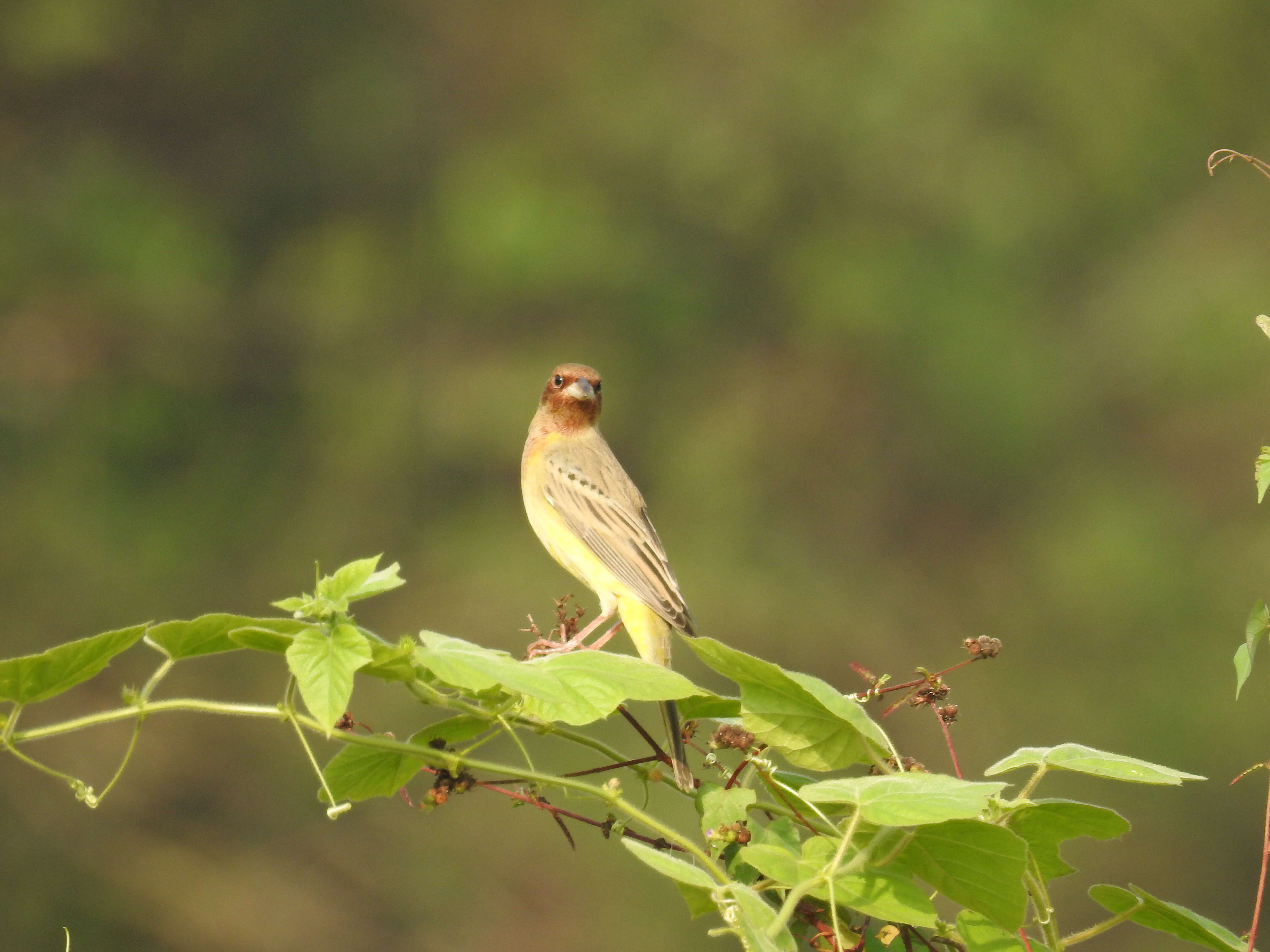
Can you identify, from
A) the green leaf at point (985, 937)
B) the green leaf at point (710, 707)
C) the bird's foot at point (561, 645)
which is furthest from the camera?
the bird's foot at point (561, 645)

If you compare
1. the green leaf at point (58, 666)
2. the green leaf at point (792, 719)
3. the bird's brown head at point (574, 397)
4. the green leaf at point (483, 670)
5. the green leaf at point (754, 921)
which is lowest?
the green leaf at point (754, 921)

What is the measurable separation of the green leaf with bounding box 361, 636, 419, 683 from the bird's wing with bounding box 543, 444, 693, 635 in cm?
156

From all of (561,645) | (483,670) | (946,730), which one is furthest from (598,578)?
(483,670)

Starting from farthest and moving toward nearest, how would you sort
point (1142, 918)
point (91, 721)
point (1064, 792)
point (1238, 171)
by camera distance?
point (1238, 171) < point (1064, 792) < point (1142, 918) < point (91, 721)

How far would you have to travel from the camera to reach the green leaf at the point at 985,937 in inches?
Result: 47.8

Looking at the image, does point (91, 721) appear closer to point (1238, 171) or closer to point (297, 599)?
point (297, 599)

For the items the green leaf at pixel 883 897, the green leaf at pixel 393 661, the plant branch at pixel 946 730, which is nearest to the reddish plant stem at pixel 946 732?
the plant branch at pixel 946 730

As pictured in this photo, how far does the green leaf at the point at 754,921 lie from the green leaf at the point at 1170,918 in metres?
0.39

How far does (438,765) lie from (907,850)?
17.4 inches

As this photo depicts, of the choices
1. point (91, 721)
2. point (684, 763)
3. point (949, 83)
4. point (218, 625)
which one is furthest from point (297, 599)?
point (949, 83)

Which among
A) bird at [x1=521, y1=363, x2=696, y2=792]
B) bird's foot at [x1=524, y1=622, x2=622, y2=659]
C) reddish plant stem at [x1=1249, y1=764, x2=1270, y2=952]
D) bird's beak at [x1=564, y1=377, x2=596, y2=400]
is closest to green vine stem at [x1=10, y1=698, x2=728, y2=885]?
bird's foot at [x1=524, y1=622, x2=622, y2=659]

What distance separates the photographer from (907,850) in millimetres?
1207

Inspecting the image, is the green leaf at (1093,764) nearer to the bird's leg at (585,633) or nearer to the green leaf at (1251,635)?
the green leaf at (1251,635)

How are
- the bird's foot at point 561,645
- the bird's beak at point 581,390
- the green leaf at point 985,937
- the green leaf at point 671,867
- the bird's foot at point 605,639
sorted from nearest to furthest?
the green leaf at point 671,867 → the green leaf at point 985,937 → the bird's foot at point 561,645 → the bird's foot at point 605,639 → the bird's beak at point 581,390
